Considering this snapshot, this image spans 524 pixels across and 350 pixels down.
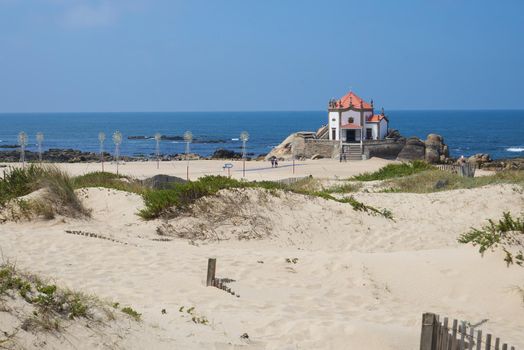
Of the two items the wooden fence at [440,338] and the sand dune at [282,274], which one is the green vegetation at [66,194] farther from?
the wooden fence at [440,338]

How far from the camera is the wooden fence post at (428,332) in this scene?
668 centimetres

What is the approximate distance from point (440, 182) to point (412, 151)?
37.3 meters

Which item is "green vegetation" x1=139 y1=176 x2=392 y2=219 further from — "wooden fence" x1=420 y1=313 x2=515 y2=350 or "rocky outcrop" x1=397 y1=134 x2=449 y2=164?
"rocky outcrop" x1=397 y1=134 x2=449 y2=164

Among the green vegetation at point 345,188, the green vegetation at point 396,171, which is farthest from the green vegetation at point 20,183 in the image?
the green vegetation at point 396,171

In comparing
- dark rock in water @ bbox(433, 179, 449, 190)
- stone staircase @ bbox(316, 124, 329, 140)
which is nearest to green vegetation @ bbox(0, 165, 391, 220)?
dark rock in water @ bbox(433, 179, 449, 190)

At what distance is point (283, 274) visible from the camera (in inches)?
449

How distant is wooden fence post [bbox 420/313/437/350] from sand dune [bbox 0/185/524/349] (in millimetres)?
711

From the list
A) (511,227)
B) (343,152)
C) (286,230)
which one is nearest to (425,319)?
(511,227)

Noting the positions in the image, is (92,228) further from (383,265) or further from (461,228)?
(461,228)

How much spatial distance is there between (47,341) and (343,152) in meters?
52.3

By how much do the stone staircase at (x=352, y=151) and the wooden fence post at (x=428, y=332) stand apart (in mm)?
49864

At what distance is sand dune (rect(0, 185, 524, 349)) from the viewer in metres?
7.75

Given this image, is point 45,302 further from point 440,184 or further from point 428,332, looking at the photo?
point 440,184

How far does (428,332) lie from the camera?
671cm
